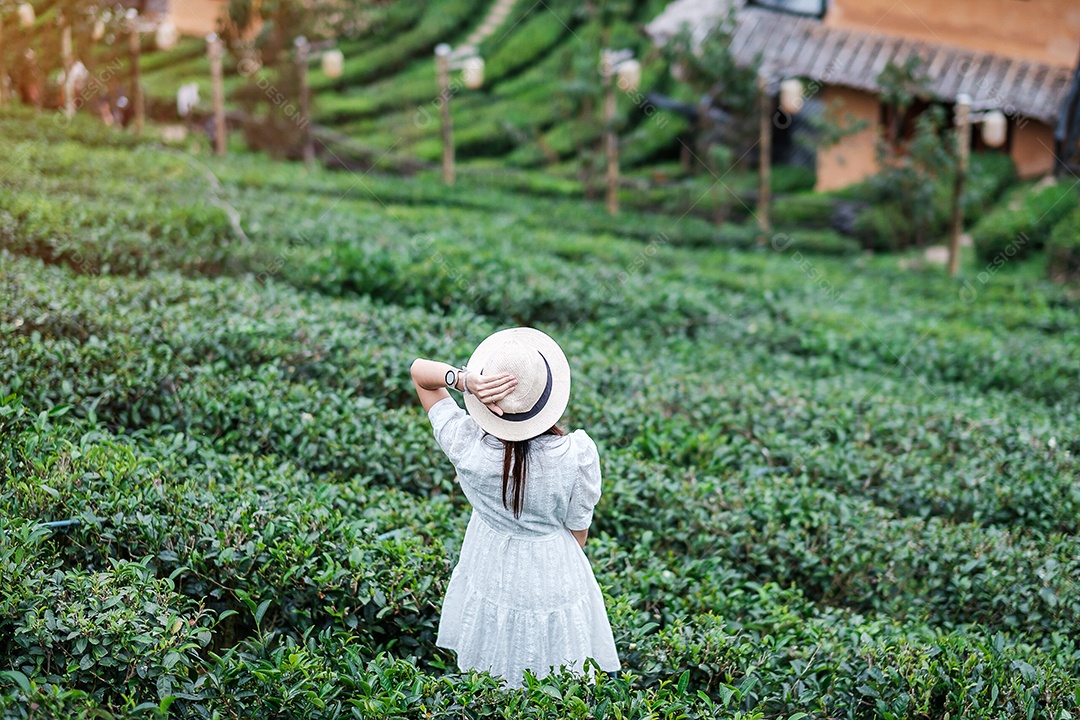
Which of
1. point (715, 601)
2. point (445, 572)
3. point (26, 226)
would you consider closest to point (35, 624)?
point (445, 572)

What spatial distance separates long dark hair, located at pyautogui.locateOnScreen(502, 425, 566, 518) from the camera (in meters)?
2.49

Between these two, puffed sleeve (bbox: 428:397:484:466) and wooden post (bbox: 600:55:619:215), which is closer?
puffed sleeve (bbox: 428:397:484:466)

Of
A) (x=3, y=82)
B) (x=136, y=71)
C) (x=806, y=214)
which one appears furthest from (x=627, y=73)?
(x=3, y=82)

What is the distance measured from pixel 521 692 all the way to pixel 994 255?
1031 cm

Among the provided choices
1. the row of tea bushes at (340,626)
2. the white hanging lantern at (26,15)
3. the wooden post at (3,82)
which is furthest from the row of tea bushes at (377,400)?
the white hanging lantern at (26,15)

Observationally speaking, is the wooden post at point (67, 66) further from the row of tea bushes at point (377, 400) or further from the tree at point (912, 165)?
the tree at point (912, 165)

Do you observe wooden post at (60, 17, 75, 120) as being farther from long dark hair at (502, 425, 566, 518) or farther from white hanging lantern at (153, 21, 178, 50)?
long dark hair at (502, 425, 566, 518)

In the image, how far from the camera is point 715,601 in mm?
3422

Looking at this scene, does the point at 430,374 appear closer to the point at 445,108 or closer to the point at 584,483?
the point at 584,483

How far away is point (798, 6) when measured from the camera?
44.7 feet

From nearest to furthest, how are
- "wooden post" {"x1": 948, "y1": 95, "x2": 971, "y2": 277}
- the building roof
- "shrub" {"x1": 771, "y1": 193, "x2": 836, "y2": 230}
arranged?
"wooden post" {"x1": 948, "y1": 95, "x2": 971, "y2": 277}, the building roof, "shrub" {"x1": 771, "y1": 193, "x2": 836, "y2": 230}

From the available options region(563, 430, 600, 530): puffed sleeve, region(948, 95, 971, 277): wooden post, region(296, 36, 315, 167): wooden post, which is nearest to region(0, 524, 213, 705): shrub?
region(563, 430, 600, 530): puffed sleeve

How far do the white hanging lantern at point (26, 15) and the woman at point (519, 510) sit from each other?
7816 mm

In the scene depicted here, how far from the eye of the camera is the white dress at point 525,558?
254 cm
